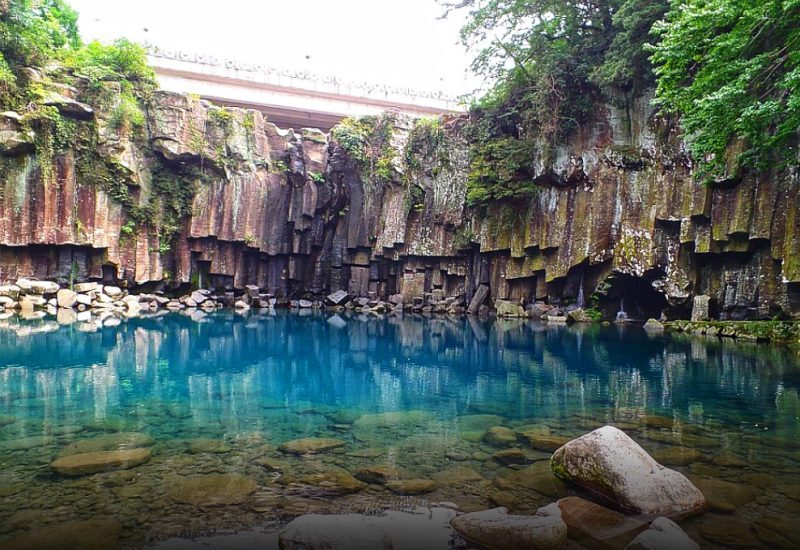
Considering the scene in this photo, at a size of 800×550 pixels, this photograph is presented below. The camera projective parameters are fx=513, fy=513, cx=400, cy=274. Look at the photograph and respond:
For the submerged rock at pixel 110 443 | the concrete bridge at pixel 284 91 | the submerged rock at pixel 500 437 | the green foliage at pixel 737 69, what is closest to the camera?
the submerged rock at pixel 110 443

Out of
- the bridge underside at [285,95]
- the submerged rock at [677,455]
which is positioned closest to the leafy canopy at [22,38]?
the bridge underside at [285,95]

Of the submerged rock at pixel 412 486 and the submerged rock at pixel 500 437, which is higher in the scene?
the submerged rock at pixel 500 437

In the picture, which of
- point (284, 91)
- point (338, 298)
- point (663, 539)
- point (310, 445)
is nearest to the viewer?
point (663, 539)

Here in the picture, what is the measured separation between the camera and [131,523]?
359 cm

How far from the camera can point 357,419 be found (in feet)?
21.8

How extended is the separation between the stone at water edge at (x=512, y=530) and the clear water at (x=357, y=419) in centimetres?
43

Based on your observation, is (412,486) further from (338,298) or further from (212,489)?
(338,298)

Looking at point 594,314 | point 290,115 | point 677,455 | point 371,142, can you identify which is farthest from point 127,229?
point 677,455

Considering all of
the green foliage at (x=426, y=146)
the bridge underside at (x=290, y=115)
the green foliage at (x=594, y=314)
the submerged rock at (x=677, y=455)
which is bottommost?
the submerged rock at (x=677, y=455)

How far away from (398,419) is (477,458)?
68.2 inches

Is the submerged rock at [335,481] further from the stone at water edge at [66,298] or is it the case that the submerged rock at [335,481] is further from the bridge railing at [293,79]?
the bridge railing at [293,79]

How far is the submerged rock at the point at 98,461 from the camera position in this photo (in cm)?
454

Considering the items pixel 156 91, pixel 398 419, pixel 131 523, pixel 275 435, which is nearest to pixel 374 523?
pixel 131 523

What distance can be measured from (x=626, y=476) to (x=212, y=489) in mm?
3316
